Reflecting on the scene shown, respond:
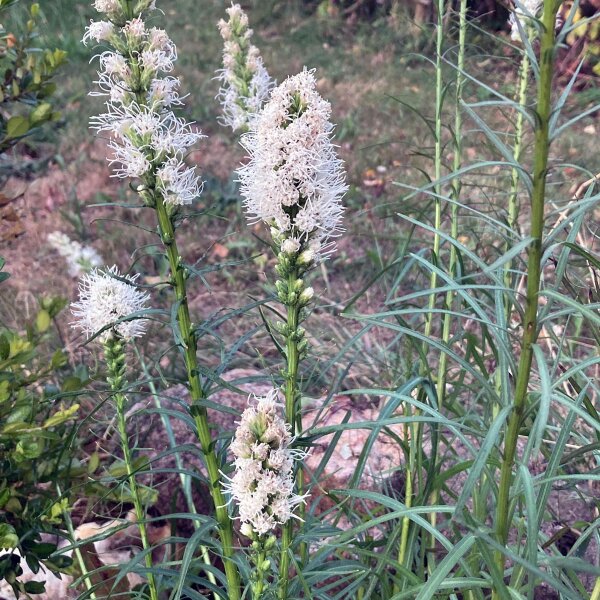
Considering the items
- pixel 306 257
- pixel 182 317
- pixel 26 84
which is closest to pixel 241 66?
pixel 26 84

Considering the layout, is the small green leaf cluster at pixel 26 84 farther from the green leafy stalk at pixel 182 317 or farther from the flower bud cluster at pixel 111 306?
the green leafy stalk at pixel 182 317

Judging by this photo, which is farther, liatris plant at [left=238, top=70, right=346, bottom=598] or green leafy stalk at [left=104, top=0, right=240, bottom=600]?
green leafy stalk at [left=104, top=0, right=240, bottom=600]

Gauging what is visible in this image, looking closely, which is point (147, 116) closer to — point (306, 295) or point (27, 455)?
point (306, 295)

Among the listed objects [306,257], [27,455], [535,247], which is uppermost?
[535,247]

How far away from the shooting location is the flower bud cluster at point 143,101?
1324 mm

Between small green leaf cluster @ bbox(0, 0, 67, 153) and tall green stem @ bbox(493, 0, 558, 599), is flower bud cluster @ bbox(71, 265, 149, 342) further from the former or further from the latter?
tall green stem @ bbox(493, 0, 558, 599)

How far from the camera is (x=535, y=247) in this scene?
101cm

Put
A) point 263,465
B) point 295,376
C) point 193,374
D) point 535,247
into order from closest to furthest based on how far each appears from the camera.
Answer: point 535,247
point 263,465
point 295,376
point 193,374

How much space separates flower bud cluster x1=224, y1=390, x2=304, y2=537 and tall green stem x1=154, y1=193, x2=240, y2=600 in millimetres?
226

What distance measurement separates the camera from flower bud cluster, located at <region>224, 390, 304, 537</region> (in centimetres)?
114

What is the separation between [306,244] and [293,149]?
158mm

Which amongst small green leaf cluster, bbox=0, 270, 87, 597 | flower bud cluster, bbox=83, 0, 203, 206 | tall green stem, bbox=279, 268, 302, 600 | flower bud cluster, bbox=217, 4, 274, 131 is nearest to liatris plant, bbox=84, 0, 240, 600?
flower bud cluster, bbox=83, 0, 203, 206

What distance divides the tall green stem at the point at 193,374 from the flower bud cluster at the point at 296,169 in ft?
0.66

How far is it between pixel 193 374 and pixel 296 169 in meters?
0.45
